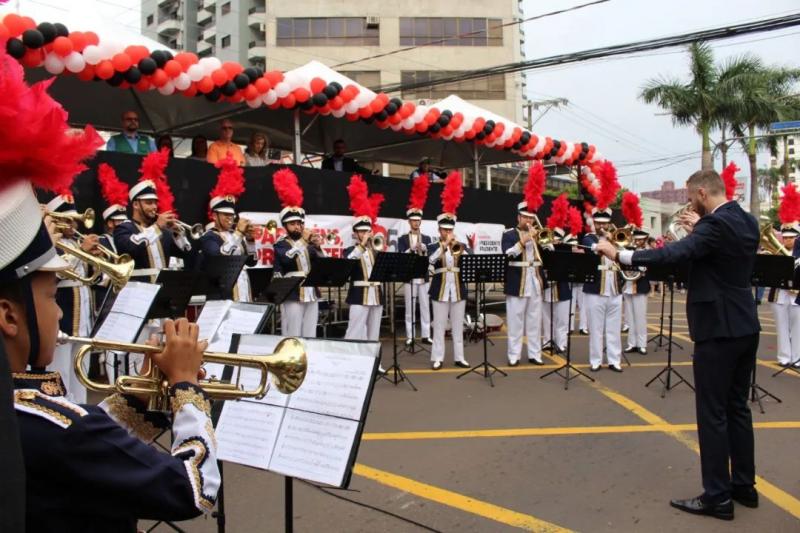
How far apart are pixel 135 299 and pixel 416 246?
6215 mm

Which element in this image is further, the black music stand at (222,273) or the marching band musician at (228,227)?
the marching band musician at (228,227)

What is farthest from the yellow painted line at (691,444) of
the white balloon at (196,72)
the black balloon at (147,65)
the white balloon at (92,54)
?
the white balloon at (92,54)

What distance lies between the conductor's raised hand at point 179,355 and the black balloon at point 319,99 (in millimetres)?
8990

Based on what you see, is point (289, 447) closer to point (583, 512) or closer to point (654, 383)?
point (583, 512)

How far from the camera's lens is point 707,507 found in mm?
4184

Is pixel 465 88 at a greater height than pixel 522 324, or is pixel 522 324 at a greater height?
pixel 465 88

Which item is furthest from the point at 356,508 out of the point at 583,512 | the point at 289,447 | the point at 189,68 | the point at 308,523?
the point at 189,68

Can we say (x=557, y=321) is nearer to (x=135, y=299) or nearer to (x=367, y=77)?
(x=135, y=299)

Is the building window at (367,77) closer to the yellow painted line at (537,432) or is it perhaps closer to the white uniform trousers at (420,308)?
the white uniform trousers at (420,308)

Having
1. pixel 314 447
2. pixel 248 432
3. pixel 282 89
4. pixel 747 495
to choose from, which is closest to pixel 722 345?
pixel 747 495

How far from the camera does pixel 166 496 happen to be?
1.61m

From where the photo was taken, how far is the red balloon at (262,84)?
9695 mm

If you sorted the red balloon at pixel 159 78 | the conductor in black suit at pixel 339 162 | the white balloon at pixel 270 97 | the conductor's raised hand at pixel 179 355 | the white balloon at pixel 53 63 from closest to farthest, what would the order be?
the conductor's raised hand at pixel 179 355, the white balloon at pixel 53 63, the red balloon at pixel 159 78, the white balloon at pixel 270 97, the conductor in black suit at pixel 339 162

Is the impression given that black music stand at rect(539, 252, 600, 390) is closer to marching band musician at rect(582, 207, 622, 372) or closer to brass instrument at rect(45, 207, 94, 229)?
marching band musician at rect(582, 207, 622, 372)
